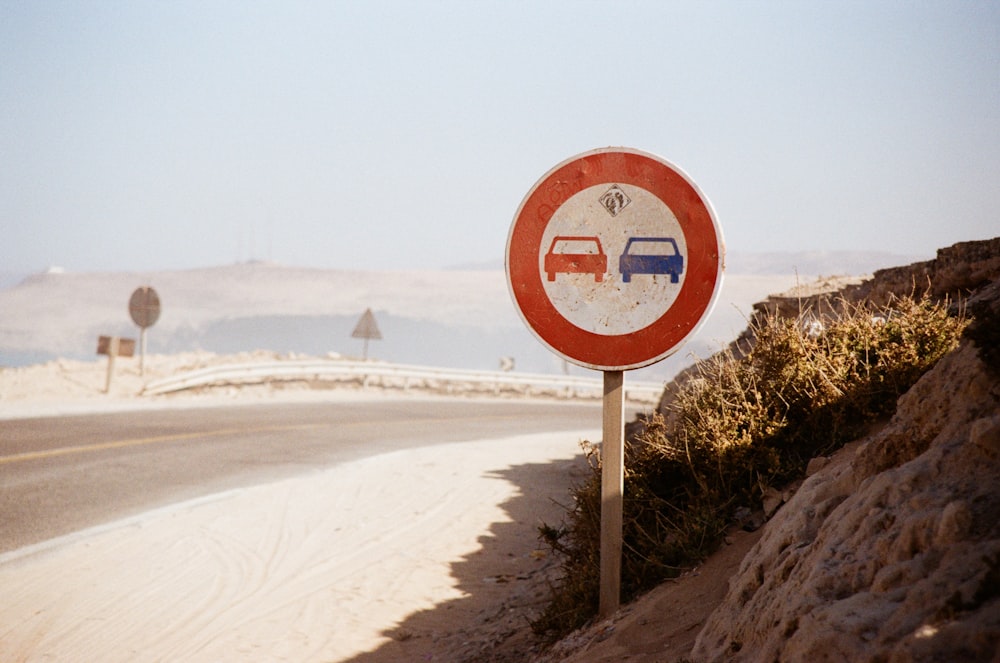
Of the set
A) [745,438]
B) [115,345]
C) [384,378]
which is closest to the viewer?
[745,438]

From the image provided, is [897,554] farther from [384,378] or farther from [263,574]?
[384,378]

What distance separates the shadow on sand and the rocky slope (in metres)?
1.13

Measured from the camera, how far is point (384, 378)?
30.6m

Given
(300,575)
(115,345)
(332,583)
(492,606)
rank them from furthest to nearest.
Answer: (115,345), (300,575), (332,583), (492,606)

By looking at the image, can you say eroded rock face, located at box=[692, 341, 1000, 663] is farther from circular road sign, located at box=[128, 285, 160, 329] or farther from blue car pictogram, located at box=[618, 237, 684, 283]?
circular road sign, located at box=[128, 285, 160, 329]

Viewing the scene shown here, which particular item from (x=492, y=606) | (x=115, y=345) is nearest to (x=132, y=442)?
(x=115, y=345)

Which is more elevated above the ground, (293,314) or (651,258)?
(293,314)

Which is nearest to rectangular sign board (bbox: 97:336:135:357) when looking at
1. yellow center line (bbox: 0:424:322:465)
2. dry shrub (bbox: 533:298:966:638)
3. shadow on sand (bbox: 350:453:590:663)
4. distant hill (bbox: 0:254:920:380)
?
yellow center line (bbox: 0:424:322:465)

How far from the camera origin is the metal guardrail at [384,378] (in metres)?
23.2

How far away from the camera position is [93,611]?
6004 mm

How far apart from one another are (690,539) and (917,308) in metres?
1.84

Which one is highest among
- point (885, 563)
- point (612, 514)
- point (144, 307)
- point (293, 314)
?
point (293, 314)

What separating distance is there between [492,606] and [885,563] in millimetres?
4109

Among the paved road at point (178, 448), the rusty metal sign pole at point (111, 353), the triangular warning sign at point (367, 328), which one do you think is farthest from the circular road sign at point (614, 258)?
the triangular warning sign at point (367, 328)
